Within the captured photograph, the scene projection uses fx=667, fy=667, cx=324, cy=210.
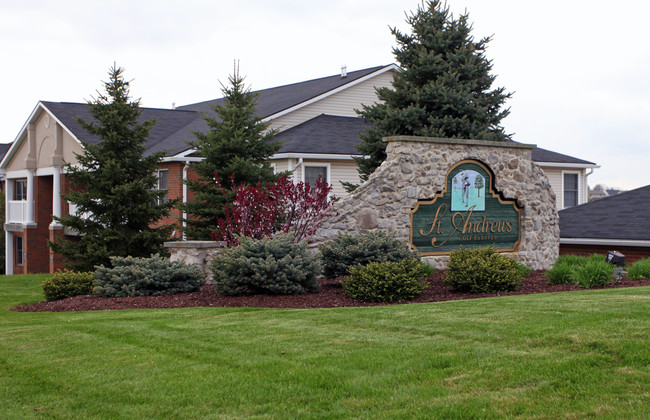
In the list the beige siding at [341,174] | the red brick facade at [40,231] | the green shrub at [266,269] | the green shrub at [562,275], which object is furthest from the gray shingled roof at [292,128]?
the green shrub at [266,269]

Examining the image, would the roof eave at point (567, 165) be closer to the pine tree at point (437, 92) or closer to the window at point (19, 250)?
the pine tree at point (437, 92)

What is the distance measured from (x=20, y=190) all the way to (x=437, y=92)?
2535cm

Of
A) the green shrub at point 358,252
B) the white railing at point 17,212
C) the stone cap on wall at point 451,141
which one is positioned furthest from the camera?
the white railing at point 17,212

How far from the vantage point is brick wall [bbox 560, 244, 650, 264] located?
643 inches

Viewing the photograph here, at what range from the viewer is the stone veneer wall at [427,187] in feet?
44.5

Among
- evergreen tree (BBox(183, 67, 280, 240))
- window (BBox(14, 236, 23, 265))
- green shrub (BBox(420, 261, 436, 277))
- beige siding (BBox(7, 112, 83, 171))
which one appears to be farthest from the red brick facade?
green shrub (BBox(420, 261, 436, 277))

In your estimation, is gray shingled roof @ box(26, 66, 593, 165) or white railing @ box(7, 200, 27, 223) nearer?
gray shingled roof @ box(26, 66, 593, 165)

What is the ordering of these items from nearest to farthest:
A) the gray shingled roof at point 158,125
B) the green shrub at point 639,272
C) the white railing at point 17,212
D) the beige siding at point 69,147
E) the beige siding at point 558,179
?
the green shrub at point 639,272 < the gray shingled roof at point 158,125 < the beige siding at point 69,147 < the beige siding at point 558,179 < the white railing at point 17,212

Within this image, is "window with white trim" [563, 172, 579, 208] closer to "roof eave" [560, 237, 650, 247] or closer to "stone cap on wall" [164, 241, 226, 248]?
"roof eave" [560, 237, 650, 247]

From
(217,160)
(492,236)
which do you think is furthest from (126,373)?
(492,236)

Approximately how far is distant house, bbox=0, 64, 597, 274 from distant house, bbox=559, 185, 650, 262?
650 centimetres

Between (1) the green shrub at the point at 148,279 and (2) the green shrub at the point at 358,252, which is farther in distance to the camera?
(2) the green shrub at the point at 358,252

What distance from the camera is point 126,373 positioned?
5.98 metres

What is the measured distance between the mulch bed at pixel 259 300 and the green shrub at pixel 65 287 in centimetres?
39
